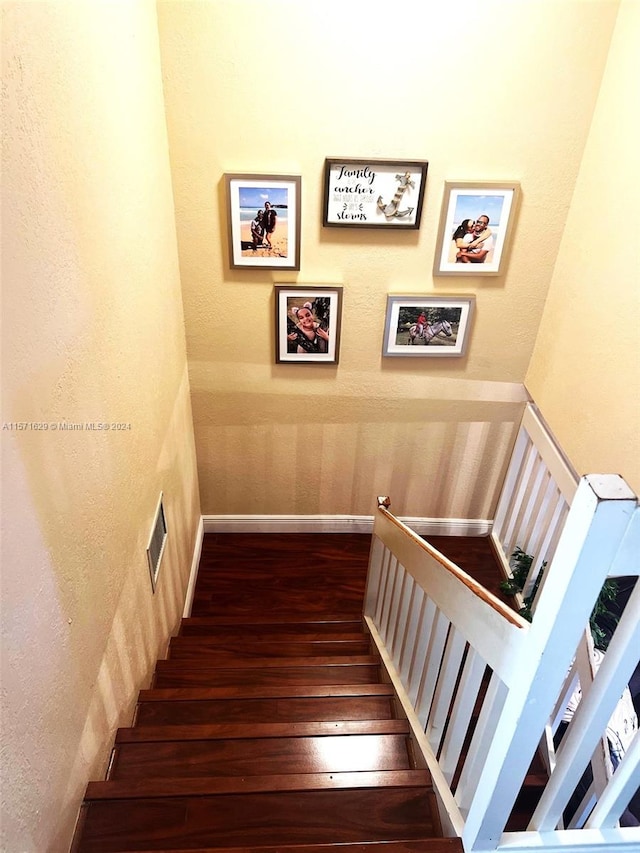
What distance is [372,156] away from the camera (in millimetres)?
2539

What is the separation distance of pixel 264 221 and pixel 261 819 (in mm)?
2324

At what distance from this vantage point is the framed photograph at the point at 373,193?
2.55 metres

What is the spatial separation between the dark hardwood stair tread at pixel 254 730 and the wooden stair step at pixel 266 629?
3.04 feet

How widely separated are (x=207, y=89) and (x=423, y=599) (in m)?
2.20

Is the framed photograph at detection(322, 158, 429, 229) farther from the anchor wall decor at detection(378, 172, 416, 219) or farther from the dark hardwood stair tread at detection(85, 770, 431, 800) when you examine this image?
the dark hardwood stair tread at detection(85, 770, 431, 800)

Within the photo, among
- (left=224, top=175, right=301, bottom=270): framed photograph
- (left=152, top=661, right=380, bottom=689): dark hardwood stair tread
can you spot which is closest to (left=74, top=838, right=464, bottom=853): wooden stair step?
(left=152, top=661, right=380, bottom=689): dark hardwood stair tread

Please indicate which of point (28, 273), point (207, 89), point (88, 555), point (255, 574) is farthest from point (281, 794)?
point (207, 89)

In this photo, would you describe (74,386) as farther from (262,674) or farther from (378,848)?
(262,674)

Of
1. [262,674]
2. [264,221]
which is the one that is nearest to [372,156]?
[264,221]

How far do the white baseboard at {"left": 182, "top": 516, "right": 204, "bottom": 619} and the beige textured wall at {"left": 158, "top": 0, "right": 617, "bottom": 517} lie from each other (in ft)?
0.81

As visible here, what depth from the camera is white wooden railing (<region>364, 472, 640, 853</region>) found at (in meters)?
0.89

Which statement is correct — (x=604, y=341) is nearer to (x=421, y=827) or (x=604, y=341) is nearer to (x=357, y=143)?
(x=357, y=143)

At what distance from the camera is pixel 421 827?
1.61 m

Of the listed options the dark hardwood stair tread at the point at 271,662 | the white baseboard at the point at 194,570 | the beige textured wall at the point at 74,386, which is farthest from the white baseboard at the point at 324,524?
the beige textured wall at the point at 74,386
